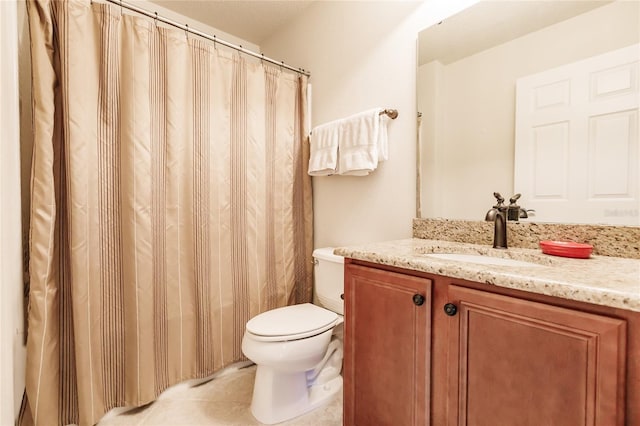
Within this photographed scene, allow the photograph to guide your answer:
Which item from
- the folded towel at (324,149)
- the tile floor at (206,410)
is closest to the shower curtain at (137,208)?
the tile floor at (206,410)

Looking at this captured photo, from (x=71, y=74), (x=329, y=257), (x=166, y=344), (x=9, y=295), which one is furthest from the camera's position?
(x=329, y=257)

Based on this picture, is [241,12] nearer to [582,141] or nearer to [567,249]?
[582,141]

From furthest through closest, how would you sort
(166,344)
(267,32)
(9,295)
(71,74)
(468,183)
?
(267,32) → (166,344) → (468,183) → (71,74) → (9,295)

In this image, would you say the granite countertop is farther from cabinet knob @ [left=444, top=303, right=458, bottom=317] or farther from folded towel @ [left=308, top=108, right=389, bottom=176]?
folded towel @ [left=308, top=108, right=389, bottom=176]

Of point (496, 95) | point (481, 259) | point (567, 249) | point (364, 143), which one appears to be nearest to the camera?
point (567, 249)

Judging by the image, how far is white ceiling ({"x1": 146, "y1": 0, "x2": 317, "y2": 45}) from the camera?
1.96 metres

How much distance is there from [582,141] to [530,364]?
0.80 meters

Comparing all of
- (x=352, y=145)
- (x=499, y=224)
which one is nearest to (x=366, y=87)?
(x=352, y=145)

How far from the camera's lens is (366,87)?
5.55ft

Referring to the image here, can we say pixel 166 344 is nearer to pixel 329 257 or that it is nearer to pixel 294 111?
pixel 329 257

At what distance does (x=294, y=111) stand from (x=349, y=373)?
157 cm

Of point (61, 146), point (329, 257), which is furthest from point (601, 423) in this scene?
point (61, 146)

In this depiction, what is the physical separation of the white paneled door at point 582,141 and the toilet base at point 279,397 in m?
1.27

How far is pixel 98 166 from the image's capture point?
1294 mm
